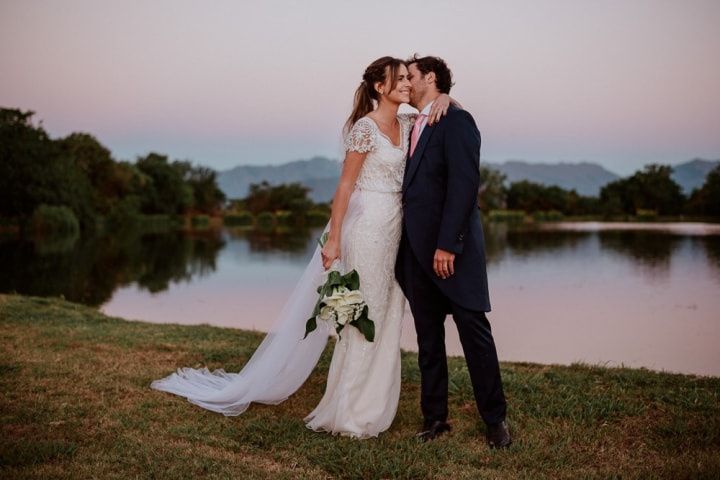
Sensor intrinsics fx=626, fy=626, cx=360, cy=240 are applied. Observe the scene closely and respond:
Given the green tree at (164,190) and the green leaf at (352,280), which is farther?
the green tree at (164,190)

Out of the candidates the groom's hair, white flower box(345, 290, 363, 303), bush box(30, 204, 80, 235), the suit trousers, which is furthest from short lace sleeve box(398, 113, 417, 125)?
bush box(30, 204, 80, 235)

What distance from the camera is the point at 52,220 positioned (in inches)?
1401

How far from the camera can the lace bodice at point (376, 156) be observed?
395 centimetres

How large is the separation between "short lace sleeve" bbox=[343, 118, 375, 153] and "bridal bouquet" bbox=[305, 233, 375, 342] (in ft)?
2.56

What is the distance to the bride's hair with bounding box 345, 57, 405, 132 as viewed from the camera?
398 centimetres

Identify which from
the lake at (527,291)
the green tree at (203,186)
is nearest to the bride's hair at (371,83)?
the lake at (527,291)

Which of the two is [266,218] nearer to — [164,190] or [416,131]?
[164,190]

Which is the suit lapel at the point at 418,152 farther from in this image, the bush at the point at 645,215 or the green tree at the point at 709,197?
the bush at the point at 645,215

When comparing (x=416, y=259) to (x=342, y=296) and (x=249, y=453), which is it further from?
(x=249, y=453)

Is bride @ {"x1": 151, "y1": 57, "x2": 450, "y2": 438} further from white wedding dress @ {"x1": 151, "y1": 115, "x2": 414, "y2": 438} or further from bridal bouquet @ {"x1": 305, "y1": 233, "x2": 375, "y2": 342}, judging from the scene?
bridal bouquet @ {"x1": 305, "y1": 233, "x2": 375, "y2": 342}

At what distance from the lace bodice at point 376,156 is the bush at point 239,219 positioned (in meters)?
61.8

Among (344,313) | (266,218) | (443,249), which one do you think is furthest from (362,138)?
(266,218)

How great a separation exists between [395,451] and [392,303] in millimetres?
946

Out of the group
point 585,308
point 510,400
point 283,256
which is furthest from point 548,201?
point 510,400
